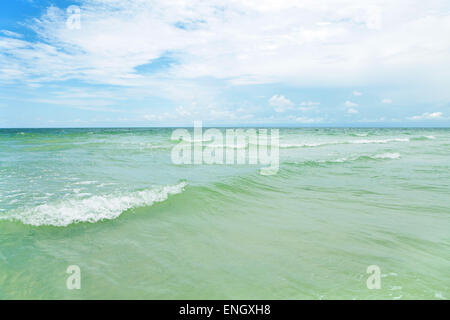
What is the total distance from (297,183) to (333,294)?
21.0ft

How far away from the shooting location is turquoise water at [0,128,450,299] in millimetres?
3445

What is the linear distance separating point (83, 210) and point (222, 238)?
11.1 ft

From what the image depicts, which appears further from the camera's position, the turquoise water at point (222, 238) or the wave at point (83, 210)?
the wave at point (83, 210)

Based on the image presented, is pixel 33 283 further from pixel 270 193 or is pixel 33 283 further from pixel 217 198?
pixel 270 193

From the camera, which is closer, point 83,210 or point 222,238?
point 222,238

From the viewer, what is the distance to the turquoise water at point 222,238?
3445mm

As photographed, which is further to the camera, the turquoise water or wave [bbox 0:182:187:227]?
wave [bbox 0:182:187:227]

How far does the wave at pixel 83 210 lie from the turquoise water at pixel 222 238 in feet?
0.09

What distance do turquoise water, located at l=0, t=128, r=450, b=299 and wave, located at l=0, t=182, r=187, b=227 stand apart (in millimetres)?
27

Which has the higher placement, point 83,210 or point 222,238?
point 83,210

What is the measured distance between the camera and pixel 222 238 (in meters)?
4.93

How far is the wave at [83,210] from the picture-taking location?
18.0 feet

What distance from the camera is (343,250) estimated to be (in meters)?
4.38
